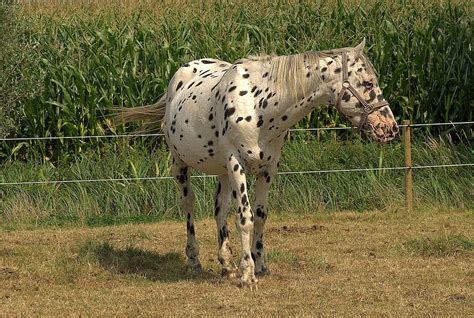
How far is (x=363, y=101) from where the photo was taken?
1027 centimetres

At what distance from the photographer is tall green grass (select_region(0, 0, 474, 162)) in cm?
1755

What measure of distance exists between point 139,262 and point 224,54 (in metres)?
6.59

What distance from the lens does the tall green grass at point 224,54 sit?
17.5 metres

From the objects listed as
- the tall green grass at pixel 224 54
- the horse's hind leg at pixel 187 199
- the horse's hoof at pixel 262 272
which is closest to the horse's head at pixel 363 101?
the horse's hoof at pixel 262 272

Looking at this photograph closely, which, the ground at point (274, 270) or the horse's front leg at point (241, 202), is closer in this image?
the ground at point (274, 270)

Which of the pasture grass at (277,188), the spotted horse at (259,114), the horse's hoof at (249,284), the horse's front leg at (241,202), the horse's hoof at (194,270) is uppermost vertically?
the spotted horse at (259,114)

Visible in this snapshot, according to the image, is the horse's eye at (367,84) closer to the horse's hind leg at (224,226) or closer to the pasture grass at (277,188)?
the horse's hind leg at (224,226)

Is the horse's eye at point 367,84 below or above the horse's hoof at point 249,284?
above

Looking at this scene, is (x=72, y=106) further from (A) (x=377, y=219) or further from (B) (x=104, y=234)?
(A) (x=377, y=219)

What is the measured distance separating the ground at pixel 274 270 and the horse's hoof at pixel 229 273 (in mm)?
161

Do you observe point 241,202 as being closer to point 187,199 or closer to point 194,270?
point 194,270

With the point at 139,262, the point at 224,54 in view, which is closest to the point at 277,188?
the point at 224,54

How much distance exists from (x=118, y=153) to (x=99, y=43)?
2.18m

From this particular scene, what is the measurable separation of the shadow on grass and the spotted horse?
676 mm
